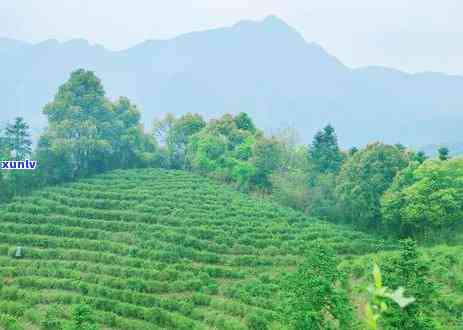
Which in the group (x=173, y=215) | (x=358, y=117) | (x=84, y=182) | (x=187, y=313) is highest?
(x=358, y=117)

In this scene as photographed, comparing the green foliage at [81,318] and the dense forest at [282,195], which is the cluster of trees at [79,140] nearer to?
the dense forest at [282,195]

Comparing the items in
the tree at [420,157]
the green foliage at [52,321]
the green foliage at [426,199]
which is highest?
the tree at [420,157]

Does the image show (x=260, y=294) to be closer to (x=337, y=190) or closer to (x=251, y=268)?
(x=251, y=268)

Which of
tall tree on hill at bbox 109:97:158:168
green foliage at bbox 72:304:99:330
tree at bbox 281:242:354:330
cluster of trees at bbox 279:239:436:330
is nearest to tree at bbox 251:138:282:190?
tall tree on hill at bbox 109:97:158:168

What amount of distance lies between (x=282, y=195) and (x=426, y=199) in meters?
10.3

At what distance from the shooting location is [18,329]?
14.4 m

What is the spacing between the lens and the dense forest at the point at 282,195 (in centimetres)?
1134

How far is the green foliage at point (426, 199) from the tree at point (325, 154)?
24.5 ft

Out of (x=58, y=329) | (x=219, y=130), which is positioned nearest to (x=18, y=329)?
(x=58, y=329)

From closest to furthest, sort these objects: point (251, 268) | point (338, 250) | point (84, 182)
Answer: point (251, 268) → point (338, 250) → point (84, 182)

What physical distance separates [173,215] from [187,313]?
9885mm

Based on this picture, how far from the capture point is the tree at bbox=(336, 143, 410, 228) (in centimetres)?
2669

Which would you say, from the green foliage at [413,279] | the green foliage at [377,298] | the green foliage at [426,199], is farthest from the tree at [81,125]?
the green foliage at [377,298]

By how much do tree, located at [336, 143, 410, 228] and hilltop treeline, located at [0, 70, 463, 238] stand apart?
0.06 metres
